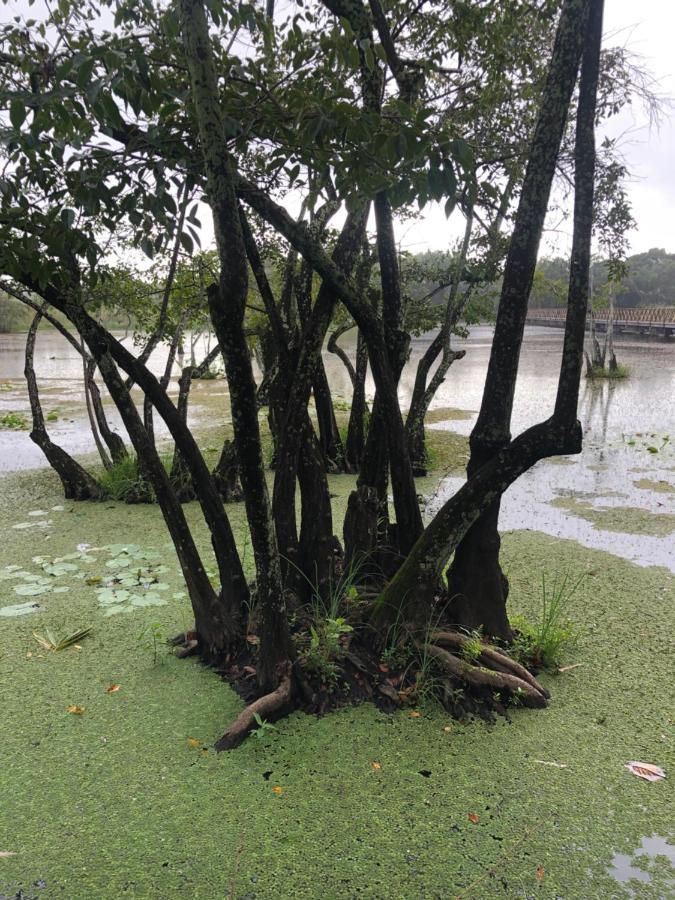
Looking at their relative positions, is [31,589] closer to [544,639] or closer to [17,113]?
[544,639]

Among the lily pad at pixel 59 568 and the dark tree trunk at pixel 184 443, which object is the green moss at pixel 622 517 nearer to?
the dark tree trunk at pixel 184 443

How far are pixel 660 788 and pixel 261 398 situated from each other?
5.47 meters

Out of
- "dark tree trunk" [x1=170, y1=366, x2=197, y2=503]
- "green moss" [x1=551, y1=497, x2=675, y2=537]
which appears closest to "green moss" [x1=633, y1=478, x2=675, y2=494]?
"green moss" [x1=551, y1=497, x2=675, y2=537]

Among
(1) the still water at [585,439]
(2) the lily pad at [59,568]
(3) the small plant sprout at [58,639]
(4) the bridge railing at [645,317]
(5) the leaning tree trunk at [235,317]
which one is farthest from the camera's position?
(4) the bridge railing at [645,317]

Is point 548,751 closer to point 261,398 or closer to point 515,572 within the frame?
point 515,572

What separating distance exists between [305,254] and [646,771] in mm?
1938

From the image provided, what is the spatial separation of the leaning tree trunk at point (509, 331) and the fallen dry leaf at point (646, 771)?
71 centimetres

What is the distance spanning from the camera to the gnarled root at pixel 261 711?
216cm

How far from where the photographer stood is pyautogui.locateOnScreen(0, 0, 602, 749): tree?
5.34 ft

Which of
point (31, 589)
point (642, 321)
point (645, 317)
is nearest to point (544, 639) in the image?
point (31, 589)

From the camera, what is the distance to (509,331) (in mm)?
2324

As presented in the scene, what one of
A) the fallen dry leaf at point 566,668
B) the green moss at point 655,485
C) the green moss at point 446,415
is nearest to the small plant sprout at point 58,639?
the fallen dry leaf at point 566,668

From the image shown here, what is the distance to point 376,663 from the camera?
257 centimetres

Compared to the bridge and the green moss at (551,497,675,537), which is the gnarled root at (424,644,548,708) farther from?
the bridge
